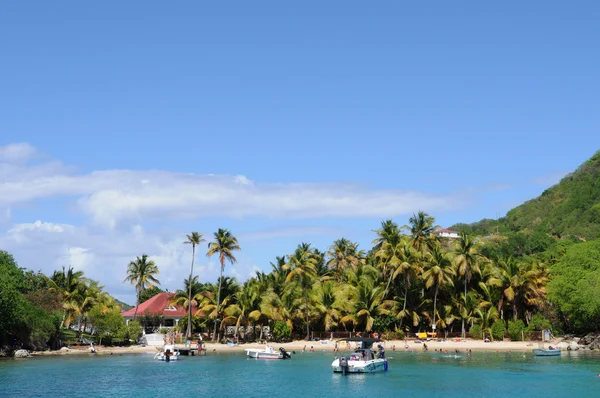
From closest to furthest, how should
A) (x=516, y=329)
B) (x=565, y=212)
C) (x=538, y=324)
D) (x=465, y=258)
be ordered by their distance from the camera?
(x=538, y=324), (x=516, y=329), (x=465, y=258), (x=565, y=212)

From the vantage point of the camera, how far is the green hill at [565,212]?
462ft

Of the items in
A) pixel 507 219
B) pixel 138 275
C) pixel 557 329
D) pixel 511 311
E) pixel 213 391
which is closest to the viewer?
pixel 213 391

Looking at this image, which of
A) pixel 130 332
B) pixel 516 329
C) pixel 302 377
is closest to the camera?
pixel 302 377

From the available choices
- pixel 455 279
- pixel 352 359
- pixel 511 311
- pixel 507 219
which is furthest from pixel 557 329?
pixel 507 219

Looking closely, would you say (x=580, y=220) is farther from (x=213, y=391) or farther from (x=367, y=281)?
(x=213, y=391)

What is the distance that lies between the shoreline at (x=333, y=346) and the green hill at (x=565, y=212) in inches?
2252

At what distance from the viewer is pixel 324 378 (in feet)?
178

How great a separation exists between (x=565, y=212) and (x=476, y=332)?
82.2 meters

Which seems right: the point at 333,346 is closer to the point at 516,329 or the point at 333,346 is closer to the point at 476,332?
the point at 476,332

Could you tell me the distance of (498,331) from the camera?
8262cm

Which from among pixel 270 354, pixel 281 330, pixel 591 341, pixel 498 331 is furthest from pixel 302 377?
pixel 591 341

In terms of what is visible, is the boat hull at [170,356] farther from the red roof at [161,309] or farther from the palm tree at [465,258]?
the palm tree at [465,258]

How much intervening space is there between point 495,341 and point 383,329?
14398 mm

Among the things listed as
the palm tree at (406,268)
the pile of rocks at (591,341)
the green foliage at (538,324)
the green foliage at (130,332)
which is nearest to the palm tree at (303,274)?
the palm tree at (406,268)
